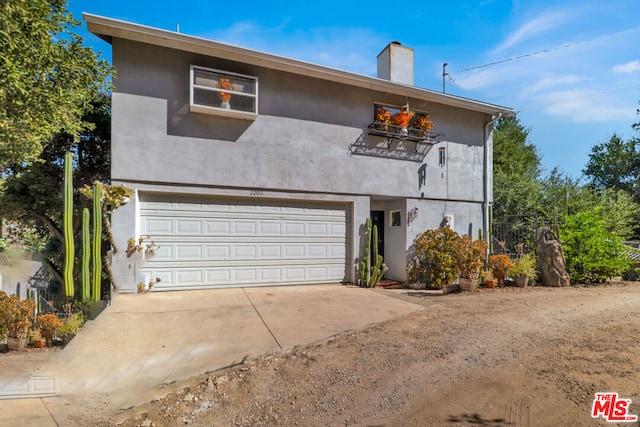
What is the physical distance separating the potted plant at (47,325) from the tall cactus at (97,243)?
25.8 inches

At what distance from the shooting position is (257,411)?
106 inches

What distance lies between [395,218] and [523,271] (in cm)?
357

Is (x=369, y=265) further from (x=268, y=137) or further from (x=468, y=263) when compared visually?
(x=268, y=137)

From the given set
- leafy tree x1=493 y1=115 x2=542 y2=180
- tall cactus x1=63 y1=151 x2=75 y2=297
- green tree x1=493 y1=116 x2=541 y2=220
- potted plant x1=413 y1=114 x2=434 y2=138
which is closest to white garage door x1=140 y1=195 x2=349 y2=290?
tall cactus x1=63 y1=151 x2=75 y2=297

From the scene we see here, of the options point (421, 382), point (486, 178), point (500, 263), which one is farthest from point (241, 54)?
point (500, 263)

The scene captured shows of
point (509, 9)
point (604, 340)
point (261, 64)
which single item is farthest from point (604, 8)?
point (261, 64)

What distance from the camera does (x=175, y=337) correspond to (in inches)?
163

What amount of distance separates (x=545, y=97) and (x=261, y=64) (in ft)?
37.9

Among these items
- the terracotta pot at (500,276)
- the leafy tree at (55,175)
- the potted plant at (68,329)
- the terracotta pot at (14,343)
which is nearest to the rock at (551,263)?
the terracotta pot at (500,276)

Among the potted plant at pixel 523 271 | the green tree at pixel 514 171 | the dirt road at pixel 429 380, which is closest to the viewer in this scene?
the dirt road at pixel 429 380

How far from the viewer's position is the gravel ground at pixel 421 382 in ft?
8.43

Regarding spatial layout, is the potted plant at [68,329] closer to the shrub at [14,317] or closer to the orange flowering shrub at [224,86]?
the shrub at [14,317]

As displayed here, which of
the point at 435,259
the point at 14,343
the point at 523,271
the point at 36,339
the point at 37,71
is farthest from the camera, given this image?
the point at 523,271

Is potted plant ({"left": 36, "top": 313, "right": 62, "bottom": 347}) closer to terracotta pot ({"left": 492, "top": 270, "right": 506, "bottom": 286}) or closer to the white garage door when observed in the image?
the white garage door
